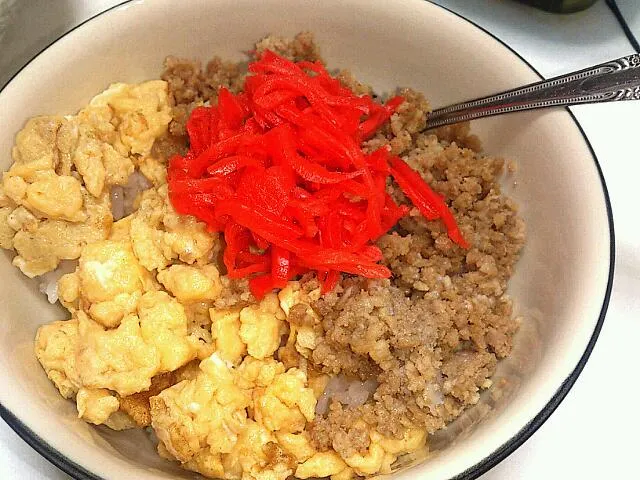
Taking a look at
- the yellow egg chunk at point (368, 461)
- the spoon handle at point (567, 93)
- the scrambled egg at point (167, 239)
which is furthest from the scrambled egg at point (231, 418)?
the spoon handle at point (567, 93)

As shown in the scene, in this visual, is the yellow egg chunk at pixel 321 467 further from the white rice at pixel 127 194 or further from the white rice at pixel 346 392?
the white rice at pixel 127 194

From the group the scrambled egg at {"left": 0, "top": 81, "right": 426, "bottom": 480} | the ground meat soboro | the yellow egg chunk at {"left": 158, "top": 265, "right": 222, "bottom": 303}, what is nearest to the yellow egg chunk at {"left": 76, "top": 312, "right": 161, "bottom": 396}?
the scrambled egg at {"left": 0, "top": 81, "right": 426, "bottom": 480}

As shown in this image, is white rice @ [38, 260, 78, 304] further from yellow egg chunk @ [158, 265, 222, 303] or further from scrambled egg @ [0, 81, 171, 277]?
yellow egg chunk @ [158, 265, 222, 303]

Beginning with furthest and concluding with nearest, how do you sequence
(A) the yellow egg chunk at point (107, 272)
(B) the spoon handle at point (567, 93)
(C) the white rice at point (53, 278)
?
(C) the white rice at point (53, 278) < (A) the yellow egg chunk at point (107, 272) < (B) the spoon handle at point (567, 93)

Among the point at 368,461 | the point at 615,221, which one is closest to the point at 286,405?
the point at 368,461

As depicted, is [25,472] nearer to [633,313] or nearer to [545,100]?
[545,100]

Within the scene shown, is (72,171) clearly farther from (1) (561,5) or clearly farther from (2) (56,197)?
(1) (561,5)
